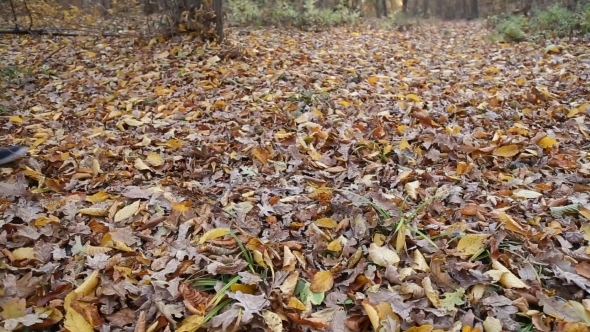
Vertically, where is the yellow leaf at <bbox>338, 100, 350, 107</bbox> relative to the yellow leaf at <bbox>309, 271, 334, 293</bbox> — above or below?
above

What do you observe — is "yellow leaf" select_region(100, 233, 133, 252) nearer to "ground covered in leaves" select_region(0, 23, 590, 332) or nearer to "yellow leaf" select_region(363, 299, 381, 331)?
"ground covered in leaves" select_region(0, 23, 590, 332)

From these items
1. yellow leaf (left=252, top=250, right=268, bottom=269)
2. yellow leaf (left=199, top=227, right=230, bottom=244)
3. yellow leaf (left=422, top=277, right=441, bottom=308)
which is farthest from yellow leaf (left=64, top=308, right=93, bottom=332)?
yellow leaf (left=422, top=277, right=441, bottom=308)

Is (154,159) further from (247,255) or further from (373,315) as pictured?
(373,315)

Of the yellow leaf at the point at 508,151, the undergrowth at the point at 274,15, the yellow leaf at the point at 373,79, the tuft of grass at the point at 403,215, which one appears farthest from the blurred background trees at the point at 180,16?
the tuft of grass at the point at 403,215

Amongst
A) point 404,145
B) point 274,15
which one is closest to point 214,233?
point 404,145

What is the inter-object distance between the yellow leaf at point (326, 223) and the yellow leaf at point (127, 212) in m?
1.12

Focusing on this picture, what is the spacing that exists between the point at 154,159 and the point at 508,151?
2.73m

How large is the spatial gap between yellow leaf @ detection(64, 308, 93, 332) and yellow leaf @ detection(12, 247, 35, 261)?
22.1 inches

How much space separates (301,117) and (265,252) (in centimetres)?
214

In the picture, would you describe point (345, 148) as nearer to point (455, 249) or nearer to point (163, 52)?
point (455, 249)

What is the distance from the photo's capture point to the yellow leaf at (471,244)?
2408 mm

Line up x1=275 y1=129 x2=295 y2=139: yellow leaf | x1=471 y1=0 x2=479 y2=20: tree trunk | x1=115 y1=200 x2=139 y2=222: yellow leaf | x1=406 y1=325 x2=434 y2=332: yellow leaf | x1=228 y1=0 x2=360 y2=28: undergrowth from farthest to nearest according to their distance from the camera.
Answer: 1. x1=471 y1=0 x2=479 y2=20: tree trunk
2. x1=228 y1=0 x2=360 y2=28: undergrowth
3. x1=275 y1=129 x2=295 y2=139: yellow leaf
4. x1=115 y1=200 x2=139 y2=222: yellow leaf
5. x1=406 y1=325 x2=434 y2=332: yellow leaf

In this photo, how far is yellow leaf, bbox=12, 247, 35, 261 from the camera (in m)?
2.37

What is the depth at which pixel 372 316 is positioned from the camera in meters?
2.00
